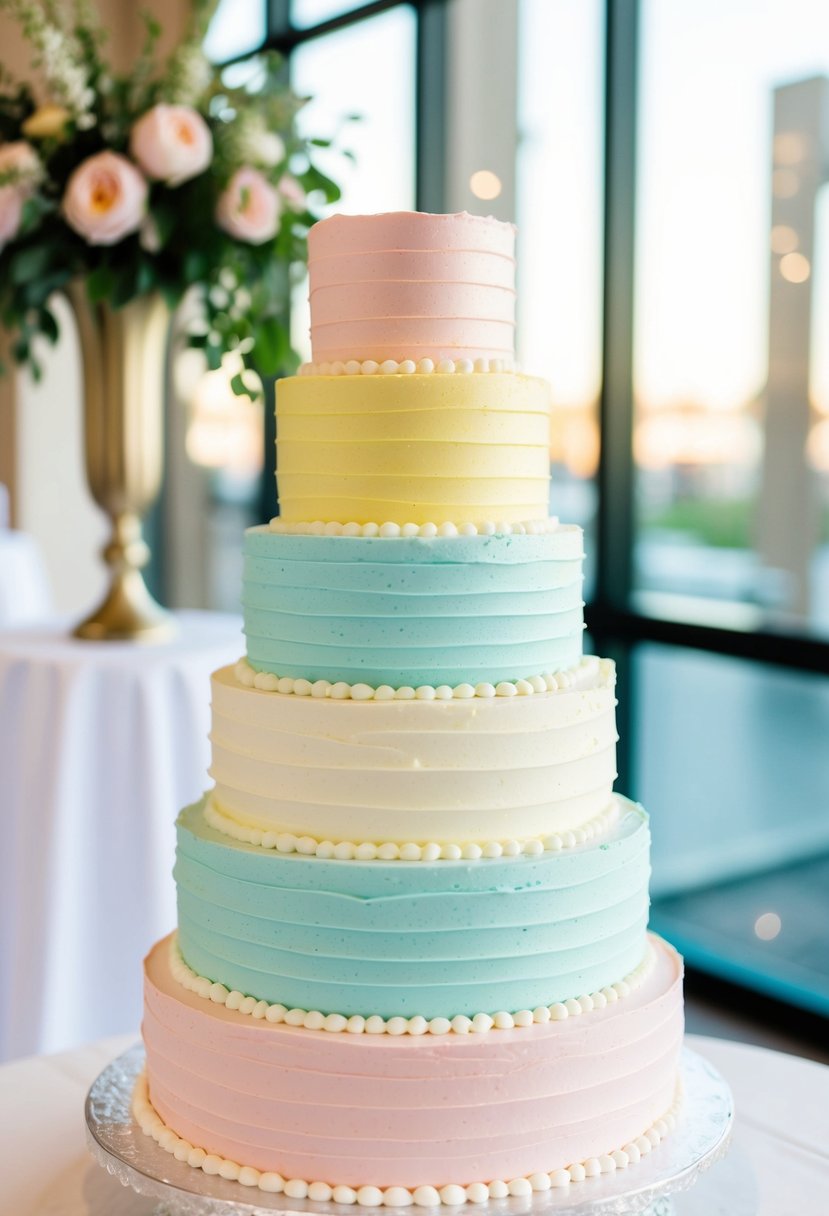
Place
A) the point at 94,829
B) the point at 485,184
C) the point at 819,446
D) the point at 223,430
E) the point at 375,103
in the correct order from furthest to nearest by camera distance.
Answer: the point at 223,430 < the point at 375,103 < the point at 485,184 < the point at 819,446 < the point at 94,829

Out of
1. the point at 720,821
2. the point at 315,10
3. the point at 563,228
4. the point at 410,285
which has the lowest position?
the point at 720,821

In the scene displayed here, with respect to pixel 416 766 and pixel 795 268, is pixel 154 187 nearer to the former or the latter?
pixel 795 268

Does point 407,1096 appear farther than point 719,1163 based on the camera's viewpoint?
No

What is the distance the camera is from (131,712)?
235cm

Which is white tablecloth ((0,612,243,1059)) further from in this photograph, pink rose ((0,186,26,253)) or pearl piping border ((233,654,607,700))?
pearl piping border ((233,654,607,700))

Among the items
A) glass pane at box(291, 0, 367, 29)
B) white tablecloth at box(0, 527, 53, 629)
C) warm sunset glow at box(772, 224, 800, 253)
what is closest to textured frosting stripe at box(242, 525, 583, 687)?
warm sunset glow at box(772, 224, 800, 253)

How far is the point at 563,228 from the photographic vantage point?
3.74 m

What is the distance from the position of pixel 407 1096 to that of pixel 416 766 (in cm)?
25

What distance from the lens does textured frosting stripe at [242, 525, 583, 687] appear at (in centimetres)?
110

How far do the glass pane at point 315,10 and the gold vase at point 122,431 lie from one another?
7.46 ft

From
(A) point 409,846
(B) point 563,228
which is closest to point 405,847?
(A) point 409,846

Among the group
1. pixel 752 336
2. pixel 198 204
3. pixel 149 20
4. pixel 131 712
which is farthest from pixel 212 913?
pixel 752 336

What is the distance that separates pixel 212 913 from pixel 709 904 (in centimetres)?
289

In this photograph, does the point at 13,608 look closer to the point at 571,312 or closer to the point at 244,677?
the point at 571,312
